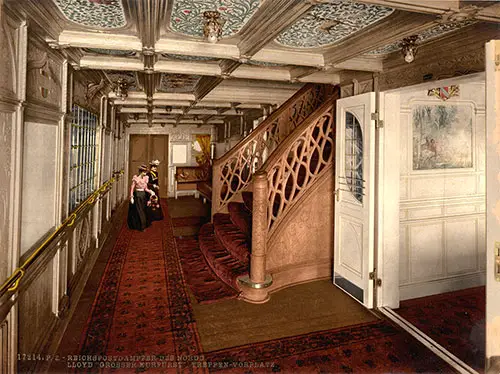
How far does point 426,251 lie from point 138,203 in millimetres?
5166

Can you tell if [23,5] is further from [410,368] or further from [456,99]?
[456,99]

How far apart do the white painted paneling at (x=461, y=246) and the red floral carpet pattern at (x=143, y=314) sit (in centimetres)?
313

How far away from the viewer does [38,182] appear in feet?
9.06

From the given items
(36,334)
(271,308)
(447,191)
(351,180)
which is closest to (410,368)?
(271,308)

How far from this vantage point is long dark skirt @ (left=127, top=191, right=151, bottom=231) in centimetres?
667

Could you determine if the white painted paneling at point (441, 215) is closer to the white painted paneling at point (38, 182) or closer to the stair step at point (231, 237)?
the stair step at point (231, 237)

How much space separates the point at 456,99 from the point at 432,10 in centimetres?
243

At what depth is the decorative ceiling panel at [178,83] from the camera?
4764 mm

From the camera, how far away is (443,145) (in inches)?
153

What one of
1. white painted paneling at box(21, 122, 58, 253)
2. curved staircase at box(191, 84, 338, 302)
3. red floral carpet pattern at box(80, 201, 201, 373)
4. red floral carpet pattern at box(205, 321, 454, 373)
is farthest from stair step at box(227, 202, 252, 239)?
white painted paneling at box(21, 122, 58, 253)

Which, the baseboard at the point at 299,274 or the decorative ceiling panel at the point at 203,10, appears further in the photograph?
the baseboard at the point at 299,274

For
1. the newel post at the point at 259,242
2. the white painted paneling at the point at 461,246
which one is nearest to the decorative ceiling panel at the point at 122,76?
the newel post at the point at 259,242

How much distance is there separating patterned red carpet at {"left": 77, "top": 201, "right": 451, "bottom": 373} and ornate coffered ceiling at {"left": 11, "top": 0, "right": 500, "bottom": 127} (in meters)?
2.45

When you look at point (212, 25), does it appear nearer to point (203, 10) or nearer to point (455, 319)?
point (203, 10)
